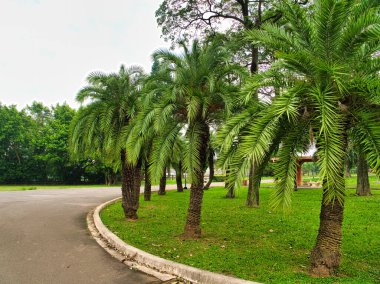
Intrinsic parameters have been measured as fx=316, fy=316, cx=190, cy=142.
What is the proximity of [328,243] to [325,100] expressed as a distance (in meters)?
2.66

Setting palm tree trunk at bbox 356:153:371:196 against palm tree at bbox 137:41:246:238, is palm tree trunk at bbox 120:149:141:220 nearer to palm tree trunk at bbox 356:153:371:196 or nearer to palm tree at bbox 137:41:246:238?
palm tree at bbox 137:41:246:238

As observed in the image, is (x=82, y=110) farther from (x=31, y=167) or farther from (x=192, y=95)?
(x=31, y=167)

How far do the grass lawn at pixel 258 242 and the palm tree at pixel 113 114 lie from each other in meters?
1.64

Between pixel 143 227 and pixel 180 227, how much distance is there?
3.99ft

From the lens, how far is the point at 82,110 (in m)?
12.1

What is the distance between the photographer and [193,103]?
7.90 meters

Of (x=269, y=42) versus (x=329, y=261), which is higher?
(x=269, y=42)

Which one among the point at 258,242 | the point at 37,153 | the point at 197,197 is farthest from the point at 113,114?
the point at 37,153

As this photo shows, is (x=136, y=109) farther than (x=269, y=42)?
Yes

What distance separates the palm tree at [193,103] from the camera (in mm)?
8125

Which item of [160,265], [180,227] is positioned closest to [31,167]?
[180,227]

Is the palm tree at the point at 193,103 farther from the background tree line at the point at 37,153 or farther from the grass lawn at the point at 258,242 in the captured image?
the background tree line at the point at 37,153

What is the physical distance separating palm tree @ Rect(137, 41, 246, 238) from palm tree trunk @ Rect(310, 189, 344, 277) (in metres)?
3.28

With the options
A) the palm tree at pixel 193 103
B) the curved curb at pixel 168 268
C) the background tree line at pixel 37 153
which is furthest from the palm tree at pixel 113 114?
the background tree line at pixel 37 153
